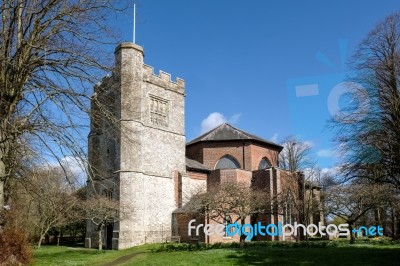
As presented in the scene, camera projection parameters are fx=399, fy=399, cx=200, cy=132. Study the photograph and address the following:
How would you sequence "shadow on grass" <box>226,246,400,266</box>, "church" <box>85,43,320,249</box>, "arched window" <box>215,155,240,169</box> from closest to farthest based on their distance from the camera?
"shadow on grass" <box>226,246,400,266</box>, "church" <box>85,43,320,249</box>, "arched window" <box>215,155,240,169</box>

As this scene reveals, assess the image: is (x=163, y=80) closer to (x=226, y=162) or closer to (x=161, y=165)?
(x=161, y=165)

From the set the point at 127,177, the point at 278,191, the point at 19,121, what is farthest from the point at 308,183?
the point at 19,121

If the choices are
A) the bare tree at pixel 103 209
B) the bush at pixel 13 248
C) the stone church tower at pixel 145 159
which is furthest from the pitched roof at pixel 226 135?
the bush at pixel 13 248

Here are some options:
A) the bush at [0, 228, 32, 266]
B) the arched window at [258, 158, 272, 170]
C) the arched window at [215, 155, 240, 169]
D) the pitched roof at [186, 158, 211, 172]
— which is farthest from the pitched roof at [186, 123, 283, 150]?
the bush at [0, 228, 32, 266]

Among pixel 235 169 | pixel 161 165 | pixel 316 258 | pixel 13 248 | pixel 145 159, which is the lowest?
pixel 316 258

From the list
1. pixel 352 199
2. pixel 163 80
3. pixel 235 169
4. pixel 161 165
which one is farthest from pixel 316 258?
pixel 163 80

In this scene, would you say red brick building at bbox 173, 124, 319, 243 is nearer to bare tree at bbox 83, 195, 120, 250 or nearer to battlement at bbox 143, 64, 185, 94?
battlement at bbox 143, 64, 185, 94

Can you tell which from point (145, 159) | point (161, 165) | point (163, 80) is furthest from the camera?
point (163, 80)

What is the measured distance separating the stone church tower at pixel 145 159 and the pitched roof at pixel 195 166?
2.57 feet

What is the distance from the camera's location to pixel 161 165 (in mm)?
34625

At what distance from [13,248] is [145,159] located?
19.5 meters

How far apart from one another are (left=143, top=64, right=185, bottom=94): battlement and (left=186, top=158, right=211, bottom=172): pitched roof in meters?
6.82

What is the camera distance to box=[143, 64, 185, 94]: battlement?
35.2 metres

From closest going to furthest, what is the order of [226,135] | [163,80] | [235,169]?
[235,169], [163,80], [226,135]
